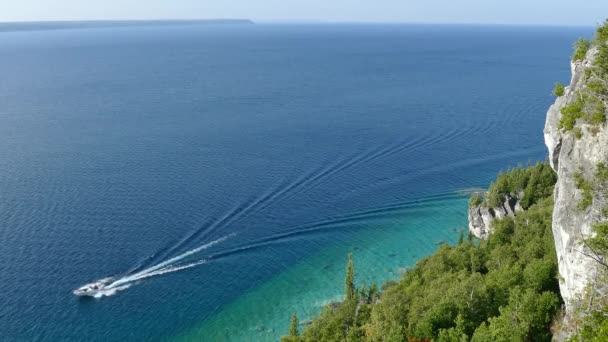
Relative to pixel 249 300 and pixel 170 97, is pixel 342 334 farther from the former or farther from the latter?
pixel 170 97

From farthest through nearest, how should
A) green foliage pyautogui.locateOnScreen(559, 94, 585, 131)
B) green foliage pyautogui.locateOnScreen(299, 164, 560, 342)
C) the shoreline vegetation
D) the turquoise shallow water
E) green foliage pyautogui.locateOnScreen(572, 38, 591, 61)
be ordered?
the turquoise shallow water
green foliage pyautogui.locateOnScreen(299, 164, 560, 342)
green foliage pyautogui.locateOnScreen(572, 38, 591, 61)
green foliage pyautogui.locateOnScreen(559, 94, 585, 131)
the shoreline vegetation

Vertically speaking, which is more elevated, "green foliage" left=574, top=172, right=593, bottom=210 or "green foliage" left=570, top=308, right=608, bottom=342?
"green foliage" left=574, top=172, right=593, bottom=210

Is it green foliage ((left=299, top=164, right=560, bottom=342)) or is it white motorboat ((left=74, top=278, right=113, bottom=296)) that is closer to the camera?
green foliage ((left=299, top=164, right=560, bottom=342))

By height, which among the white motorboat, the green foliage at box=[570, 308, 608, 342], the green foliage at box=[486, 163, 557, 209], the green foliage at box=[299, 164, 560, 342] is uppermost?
the green foliage at box=[486, 163, 557, 209]

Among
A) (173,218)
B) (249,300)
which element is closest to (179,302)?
(249,300)

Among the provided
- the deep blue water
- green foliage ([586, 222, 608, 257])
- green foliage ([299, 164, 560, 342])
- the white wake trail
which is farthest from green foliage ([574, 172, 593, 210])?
the white wake trail

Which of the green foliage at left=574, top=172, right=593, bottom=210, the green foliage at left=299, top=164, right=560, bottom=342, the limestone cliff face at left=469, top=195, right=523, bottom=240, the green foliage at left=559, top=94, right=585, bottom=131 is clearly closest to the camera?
the green foliage at left=574, top=172, right=593, bottom=210

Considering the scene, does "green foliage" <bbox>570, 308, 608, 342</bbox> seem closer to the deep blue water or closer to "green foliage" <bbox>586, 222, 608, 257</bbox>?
"green foliage" <bbox>586, 222, 608, 257</bbox>

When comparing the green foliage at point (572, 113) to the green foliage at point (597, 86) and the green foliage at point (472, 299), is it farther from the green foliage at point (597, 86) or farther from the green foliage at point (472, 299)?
the green foliage at point (472, 299)
